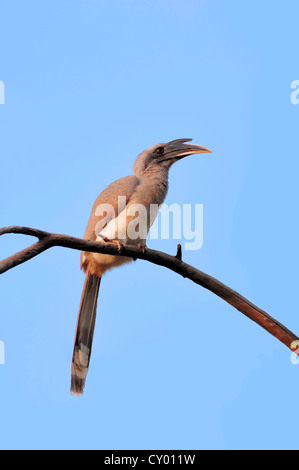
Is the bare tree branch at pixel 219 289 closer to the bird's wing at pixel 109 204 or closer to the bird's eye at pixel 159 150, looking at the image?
the bird's wing at pixel 109 204

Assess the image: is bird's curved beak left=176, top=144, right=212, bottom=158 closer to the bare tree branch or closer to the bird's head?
the bird's head

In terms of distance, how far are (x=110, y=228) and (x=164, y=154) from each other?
1.60 meters

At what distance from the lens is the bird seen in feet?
20.6

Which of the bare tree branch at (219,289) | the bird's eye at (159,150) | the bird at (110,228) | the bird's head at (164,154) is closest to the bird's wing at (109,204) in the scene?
the bird at (110,228)

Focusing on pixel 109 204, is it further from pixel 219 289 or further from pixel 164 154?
pixel 219 289

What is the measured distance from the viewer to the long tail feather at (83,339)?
6.23m

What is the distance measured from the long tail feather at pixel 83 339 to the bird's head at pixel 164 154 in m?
1.83

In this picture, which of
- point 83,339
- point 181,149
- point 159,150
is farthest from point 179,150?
point 83,339

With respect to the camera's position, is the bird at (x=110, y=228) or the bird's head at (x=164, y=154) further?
the bird's head at (x=164, y=154)

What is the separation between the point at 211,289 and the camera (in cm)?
529

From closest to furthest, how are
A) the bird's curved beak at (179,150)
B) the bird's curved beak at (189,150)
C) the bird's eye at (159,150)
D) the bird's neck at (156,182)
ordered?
the bird's neck at (156,182) < the bird's curved beak at (189,150) < the bird's curved beak at (179,150) < the bird's eye at (159,150)

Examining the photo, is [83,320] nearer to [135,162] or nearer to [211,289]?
[211,289]
